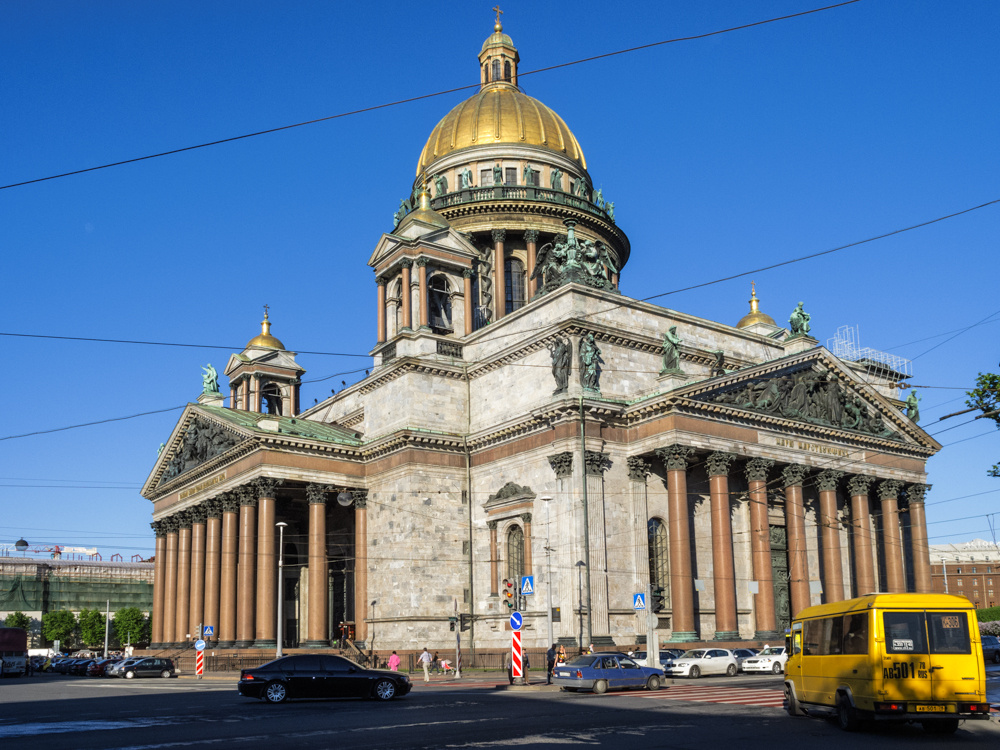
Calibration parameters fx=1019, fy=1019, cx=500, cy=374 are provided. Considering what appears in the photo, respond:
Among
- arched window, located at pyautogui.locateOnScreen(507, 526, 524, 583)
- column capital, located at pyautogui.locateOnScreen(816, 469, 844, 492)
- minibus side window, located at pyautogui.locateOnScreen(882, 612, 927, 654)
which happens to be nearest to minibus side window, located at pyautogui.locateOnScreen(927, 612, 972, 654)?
minibus side window, located at pyautogui.locateOnScreen(882, 612, 927, 654)

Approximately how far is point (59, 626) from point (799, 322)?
9778 centimetres

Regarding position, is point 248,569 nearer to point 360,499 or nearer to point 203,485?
point 360,499

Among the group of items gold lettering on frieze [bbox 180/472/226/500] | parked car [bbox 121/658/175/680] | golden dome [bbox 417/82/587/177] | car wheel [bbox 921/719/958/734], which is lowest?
parked car [bbox 121/658/175/680]

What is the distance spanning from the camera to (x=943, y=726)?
63.1 ft

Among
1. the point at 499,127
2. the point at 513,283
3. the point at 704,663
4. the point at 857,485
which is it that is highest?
the point at 499,127

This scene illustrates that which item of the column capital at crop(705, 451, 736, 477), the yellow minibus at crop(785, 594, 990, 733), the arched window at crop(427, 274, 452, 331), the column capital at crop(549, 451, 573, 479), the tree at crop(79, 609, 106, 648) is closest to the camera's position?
the yellow minibus at crop(785, 594, 990, 733)

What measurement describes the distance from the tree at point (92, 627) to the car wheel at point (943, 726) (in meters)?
114

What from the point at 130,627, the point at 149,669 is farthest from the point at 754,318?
the point at 130,627

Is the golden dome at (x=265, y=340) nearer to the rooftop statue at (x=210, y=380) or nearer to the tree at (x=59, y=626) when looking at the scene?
the rooftop statue at (x=210, y=380)

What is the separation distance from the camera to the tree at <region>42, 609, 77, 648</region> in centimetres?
11800

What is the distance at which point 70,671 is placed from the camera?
71.2 metres

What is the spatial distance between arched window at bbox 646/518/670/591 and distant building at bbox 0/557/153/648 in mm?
99454

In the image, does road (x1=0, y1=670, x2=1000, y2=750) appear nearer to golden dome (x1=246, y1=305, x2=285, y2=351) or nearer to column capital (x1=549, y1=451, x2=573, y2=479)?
column capital (x1=549, y1=451, x2=573, y2=479)

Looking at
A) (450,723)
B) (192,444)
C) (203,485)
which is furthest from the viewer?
(192,444)
